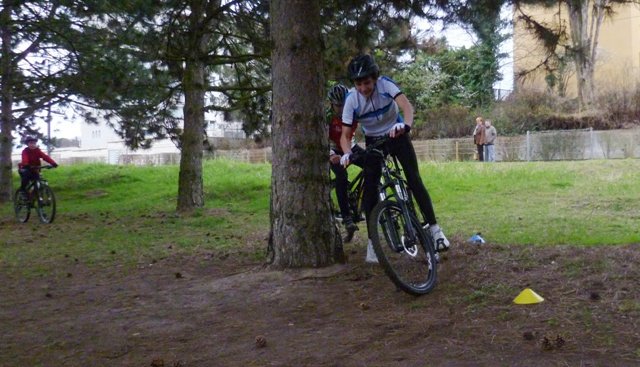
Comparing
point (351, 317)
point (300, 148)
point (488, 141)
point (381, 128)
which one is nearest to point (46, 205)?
point (300, 148)

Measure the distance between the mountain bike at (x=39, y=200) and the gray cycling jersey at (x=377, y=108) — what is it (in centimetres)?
968

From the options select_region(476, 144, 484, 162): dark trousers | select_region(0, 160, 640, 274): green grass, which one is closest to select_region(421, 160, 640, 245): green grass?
select_region(0, 160, 640, 274): green grass

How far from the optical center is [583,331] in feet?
13.5

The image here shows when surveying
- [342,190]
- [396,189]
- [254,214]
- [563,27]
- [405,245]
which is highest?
[563,27]

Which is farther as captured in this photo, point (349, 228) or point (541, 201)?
point (541, 201)

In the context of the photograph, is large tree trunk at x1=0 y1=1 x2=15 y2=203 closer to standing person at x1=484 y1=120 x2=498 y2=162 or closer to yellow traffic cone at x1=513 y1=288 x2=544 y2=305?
yellow traffic cone at x1=513 y1=288 x2=544 y2=305

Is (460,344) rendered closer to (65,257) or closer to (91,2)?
(65,257)

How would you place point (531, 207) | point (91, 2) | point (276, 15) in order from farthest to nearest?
point (531, 207) < point (91, 2) < point (276, 15)

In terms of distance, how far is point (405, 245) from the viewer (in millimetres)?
5375

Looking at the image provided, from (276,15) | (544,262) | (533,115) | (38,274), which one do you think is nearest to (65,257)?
(38,274)

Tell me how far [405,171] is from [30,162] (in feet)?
34.2

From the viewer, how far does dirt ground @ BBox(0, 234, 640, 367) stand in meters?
4.02

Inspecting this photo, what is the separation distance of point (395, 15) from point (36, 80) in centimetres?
935

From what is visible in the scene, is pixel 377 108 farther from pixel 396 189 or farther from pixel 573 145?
pixel 573 145
